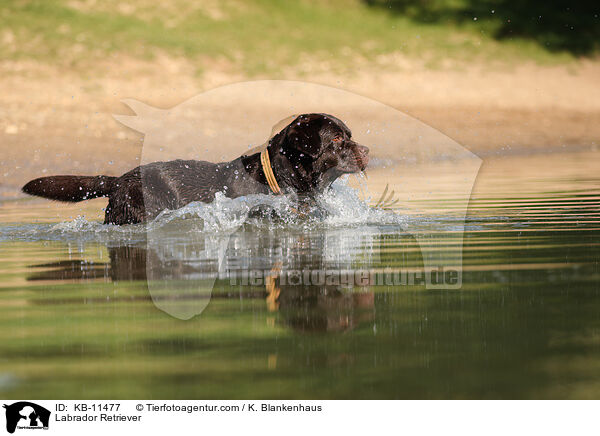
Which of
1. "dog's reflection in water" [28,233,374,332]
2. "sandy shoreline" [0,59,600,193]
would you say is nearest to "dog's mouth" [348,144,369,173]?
"dog's reflection in water" [28,233,374,332]

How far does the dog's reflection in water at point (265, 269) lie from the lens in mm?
3648

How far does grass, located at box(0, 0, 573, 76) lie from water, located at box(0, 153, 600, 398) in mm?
11250

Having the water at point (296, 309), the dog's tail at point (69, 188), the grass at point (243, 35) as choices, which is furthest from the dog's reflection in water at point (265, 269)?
the grass at point (243, 35)

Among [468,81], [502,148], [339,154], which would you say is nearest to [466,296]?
[339,154]

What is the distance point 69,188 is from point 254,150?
158cm

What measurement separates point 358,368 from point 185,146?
38.6 feet

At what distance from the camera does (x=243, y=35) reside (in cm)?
1916

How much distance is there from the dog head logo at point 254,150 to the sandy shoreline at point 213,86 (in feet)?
1.35

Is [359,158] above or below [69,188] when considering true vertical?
above

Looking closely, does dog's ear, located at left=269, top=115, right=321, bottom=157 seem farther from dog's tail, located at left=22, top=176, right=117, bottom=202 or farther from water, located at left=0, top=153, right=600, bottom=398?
dog's tail, located at left=22, top=176, right=117, bottom=202

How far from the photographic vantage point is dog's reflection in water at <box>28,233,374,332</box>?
3.65 m

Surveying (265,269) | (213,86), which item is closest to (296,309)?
(265,269)
